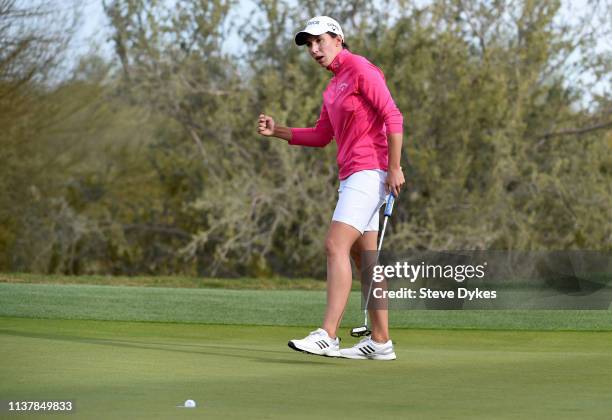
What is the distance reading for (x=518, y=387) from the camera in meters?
5.76

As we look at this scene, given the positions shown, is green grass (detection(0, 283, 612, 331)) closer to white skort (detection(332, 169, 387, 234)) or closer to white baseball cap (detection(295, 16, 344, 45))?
white skort (detection(332, 169, 387, 234))

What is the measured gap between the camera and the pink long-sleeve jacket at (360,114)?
24.7ft

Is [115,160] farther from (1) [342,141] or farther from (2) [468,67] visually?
(1) [342,141]

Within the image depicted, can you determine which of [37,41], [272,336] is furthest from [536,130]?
[272,336]

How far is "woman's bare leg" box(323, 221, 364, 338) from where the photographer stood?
24.7 ft

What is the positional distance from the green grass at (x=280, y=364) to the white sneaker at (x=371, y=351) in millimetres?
107

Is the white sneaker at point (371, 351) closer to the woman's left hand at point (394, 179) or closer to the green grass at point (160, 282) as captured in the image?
the woman's left hand at point (394, 179)

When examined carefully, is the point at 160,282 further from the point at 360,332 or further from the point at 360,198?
the point at 360,198

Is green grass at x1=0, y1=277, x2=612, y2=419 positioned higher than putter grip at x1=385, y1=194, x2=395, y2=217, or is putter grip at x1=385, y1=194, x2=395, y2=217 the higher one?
putter grip at x1=385, y1=194, x2=395, y2=217

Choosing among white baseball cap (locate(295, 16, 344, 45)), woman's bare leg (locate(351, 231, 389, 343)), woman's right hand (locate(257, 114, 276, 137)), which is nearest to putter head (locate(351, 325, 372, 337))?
woman's bare leg (locate(351, 231, 389, 343))

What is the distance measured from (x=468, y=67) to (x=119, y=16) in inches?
285

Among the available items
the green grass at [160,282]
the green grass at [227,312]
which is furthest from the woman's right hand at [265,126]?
the green grass at [160,282]

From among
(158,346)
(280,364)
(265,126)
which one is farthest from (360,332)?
(265,126)

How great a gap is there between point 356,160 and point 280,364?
142 centimetres
